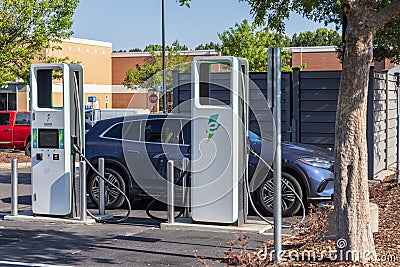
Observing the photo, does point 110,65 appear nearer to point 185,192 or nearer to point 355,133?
point 185,192

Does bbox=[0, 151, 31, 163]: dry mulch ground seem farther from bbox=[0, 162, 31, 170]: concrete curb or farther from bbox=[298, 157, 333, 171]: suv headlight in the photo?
bbox=[298, 157, 333, 171]: suv headlight

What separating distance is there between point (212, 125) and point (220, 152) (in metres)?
0.43

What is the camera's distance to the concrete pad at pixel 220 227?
403 inches

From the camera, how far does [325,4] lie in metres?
14.8

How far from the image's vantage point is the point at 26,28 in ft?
73.7

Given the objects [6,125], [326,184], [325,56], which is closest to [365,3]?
[326,184]

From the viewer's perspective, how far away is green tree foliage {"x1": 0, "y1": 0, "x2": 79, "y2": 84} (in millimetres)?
22000

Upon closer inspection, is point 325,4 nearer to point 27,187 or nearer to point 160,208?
point 160,208

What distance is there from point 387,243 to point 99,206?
520cm

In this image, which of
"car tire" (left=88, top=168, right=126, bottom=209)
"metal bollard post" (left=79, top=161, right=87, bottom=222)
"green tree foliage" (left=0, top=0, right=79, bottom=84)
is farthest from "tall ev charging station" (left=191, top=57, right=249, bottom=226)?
"green tree foliage" (left=0, top=0, right=79, bottom=84)

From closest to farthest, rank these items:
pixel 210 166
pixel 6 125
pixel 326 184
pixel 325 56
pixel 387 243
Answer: pixel 387 243 < pixel 210 166 < pixel 326 184 < pixel 6 125 < pixel 325 56

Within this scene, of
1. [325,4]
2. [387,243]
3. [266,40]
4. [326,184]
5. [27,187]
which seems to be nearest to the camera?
[387,243]

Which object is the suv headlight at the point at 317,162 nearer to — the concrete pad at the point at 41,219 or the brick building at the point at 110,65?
the concrete pad at the point at 41,219

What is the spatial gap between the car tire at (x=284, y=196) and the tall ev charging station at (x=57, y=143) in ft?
10.1
